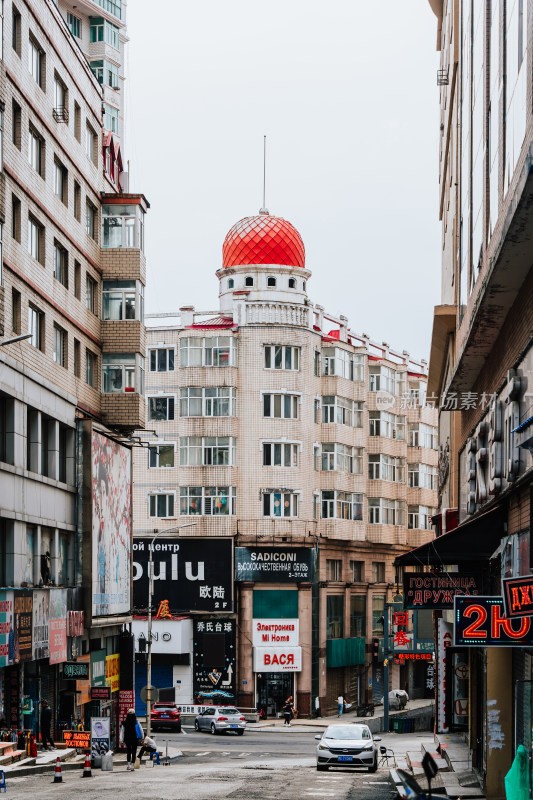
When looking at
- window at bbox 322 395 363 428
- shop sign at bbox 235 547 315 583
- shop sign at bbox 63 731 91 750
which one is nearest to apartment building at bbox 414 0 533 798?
shop sign at bbox 63 731 91 750

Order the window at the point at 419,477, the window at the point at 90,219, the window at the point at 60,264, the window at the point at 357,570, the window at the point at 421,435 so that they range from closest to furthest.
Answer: the window at the point at 60,264, the window at the point at 90,219, the window at the point at 357,570, the window at the point at 419,477, the window at the point at 421,435

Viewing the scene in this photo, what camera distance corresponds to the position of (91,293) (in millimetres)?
49375

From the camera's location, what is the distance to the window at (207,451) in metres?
69.4

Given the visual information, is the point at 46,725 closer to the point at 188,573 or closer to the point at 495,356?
the point at 495,356

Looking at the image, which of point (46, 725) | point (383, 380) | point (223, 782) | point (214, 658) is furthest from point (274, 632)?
point (223, 782)

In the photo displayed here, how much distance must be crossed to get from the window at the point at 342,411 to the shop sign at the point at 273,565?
27.6 ft

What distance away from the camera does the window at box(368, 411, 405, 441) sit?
256 feet

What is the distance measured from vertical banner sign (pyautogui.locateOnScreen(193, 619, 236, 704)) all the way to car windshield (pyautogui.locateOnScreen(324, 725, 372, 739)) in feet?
100

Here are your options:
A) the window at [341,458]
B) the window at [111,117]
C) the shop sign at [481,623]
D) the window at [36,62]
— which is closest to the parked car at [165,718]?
the window at [341,458]

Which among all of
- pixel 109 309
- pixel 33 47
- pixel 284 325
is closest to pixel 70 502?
pixel 109 309

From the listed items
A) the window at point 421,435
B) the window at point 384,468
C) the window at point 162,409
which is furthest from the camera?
the window at point 421,435

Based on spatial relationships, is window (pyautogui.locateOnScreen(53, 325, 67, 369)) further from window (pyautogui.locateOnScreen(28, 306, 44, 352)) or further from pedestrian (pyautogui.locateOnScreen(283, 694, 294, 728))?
pedestrian (pyautogui.locateOnScreen(283, 694, 294, 728))

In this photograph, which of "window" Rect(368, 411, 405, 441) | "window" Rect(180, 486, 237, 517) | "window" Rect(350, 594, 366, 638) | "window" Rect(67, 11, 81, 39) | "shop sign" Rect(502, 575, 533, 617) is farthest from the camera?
"window" Rect(67, 11, 81, 39)

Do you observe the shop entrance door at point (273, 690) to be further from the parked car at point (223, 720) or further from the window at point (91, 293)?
the window at point (91, 293)
